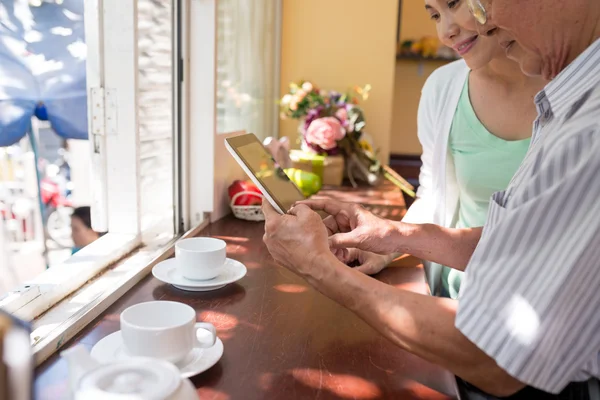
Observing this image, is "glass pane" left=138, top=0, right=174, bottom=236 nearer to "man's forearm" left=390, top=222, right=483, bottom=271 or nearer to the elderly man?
"man's forearm" left=390, top=222, right=483, bottom=271

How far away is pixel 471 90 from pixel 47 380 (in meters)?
1.20

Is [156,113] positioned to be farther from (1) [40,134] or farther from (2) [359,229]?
(2) [359,229]

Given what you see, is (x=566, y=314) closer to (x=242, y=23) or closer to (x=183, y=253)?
(x=183, y=253)

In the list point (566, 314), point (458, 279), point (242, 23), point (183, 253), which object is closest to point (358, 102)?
point (242, 23)

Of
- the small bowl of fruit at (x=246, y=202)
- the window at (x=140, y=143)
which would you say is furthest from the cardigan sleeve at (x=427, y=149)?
the window at (x=140, y=143)

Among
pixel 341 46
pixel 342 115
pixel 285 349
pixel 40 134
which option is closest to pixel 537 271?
pixel 285 349

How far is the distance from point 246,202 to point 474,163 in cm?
73

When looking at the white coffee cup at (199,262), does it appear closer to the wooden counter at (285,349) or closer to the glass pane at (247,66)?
the wooden counter at (285,349)

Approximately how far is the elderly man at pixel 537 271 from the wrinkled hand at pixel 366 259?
1.52 feet

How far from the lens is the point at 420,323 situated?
0.75 meters

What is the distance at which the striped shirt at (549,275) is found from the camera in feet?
2.07

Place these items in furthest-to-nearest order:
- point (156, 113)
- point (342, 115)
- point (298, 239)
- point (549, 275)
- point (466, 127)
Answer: point (342, 115) → point (156, 113) → point (466, 127) → point (298, 239) → point (549, 275)

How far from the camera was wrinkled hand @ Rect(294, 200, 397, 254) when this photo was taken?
45.8 inches

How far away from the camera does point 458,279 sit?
140cm
